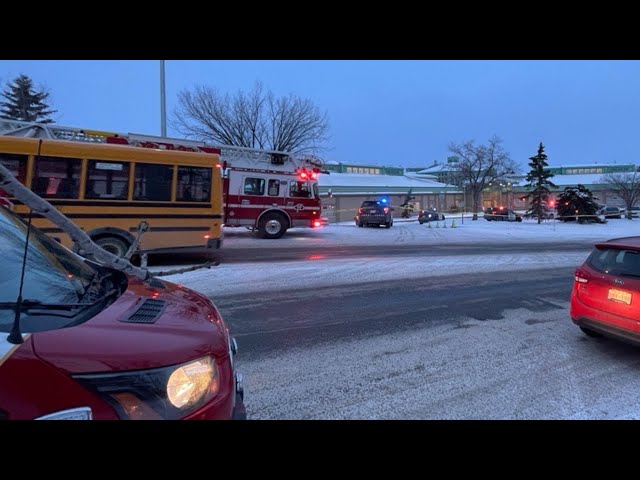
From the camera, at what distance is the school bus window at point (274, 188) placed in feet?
61.8

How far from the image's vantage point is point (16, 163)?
920 cm

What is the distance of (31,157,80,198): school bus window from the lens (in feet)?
30.9

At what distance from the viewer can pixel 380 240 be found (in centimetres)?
1983

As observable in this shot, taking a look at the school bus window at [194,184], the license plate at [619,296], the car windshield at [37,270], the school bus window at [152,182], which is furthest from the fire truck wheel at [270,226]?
the car windshield at [37,270]

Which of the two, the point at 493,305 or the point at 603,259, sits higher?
the point at 603,259

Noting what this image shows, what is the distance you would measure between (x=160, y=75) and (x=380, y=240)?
1238cm

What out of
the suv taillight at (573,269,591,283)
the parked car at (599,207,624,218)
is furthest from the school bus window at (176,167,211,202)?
the parked car at (599,207,624,218)

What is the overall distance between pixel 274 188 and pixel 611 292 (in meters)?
15.4

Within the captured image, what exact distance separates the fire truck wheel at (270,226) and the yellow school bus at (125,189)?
726cm

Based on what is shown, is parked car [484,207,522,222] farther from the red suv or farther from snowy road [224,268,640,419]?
the red suv

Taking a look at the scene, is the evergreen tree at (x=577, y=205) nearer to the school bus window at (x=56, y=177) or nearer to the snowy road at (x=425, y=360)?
the snowy road at (x=425, y=360)
